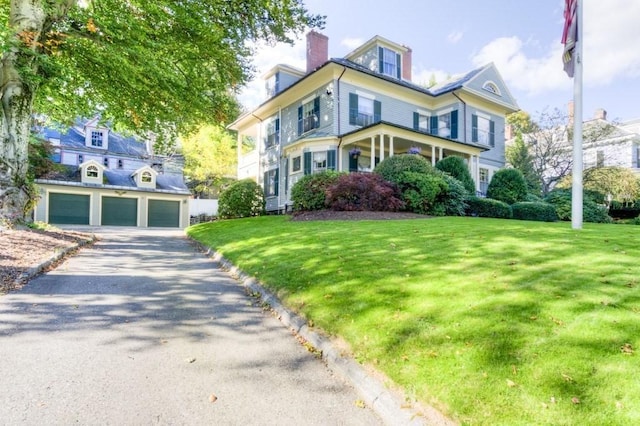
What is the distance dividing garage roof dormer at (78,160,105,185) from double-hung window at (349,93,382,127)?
18.4 meters

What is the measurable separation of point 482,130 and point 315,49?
36.0 ft

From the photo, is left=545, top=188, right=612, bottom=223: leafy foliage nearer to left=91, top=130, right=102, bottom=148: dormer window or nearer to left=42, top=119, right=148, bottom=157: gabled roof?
left=42, top=119, right=148, bottom=157: gabled roof

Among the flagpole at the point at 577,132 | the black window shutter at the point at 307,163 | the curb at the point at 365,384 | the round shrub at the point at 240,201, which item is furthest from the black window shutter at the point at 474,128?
the curb at the point at 365,384

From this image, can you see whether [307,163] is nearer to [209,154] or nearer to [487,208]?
[487,208]

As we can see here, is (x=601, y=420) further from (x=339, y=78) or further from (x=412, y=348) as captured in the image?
(x=339, y=78)

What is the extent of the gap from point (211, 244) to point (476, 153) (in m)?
15.3

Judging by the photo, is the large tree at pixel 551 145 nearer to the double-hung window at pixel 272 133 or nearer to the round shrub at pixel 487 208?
the round shrub at pixel 487 208

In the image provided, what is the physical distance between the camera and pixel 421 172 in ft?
45.1

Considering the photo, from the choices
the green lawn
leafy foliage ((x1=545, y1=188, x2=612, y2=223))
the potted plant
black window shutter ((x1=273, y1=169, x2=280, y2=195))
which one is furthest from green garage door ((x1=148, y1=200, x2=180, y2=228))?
leafy foliage ((x1=545, y1=188, x2=612, y2=223))

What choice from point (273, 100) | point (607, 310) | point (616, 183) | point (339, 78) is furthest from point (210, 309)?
point (616, 183)

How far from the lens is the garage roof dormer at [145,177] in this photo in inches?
1039

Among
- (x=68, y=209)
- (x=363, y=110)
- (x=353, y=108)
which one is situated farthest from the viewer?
(x=68, y=209)

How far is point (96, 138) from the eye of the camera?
3300 cm

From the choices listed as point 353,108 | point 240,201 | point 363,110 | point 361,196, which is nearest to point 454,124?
point 363,110
